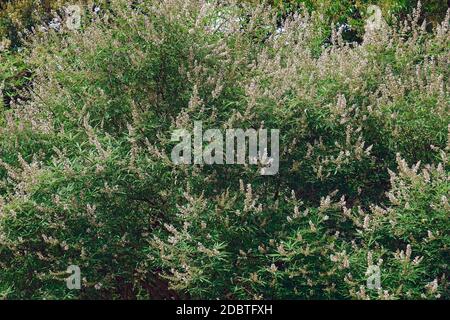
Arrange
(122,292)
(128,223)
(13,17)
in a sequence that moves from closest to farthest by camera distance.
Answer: (128,223) → (122,292) → (13,17)

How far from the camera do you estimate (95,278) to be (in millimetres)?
7336

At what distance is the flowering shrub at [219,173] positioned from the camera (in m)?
6.73

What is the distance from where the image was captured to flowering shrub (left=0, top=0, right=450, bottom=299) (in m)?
6.73

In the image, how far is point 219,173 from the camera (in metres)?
7.45

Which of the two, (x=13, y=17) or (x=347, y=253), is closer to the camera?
(x=347, y=253)

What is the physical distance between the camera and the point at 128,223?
749 cm

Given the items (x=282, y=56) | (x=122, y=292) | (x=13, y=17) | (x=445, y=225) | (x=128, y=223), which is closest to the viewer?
(x=445, y=225)

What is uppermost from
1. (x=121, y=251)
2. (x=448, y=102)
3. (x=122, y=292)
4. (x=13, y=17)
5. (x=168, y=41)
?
(x=13, y=17)
